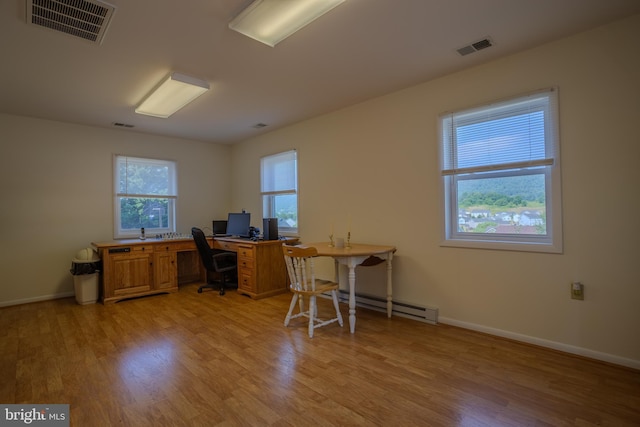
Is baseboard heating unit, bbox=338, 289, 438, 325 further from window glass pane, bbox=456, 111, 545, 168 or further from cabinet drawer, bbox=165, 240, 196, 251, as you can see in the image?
cabinet drawer, bbox=165, 240, 196, 251

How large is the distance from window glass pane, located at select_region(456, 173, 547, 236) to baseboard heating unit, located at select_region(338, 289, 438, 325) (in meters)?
0.94

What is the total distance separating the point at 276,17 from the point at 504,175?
7.84 feet

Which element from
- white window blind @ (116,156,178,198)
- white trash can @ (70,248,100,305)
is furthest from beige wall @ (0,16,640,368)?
white trash can @ (70,248,100,305)

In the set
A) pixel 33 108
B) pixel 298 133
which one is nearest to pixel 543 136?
pixel 298 133

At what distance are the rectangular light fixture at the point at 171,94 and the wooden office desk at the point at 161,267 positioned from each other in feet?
6.36

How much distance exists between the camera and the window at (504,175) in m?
2.64

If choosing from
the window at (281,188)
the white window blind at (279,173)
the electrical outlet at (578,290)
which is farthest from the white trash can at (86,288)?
the electrical outlet at (578,290)

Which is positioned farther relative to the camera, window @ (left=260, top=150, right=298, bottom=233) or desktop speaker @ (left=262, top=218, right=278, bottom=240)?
window @ (left=260, top=150, right=298, bottom=233)

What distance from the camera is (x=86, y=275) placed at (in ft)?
13.7

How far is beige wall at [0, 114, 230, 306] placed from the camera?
13.6ft

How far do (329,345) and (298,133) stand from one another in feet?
10.5

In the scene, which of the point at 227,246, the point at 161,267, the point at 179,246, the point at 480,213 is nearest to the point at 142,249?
the point at 161,267

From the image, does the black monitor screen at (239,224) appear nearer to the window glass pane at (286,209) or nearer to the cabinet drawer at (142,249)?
the window glass pane at (286,209)

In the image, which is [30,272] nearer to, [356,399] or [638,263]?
[356,399]
